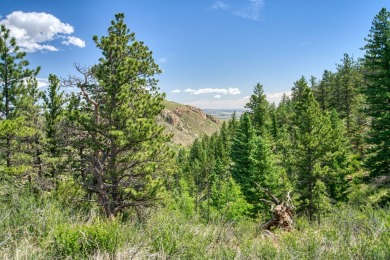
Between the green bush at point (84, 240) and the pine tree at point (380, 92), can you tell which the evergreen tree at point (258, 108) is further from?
the green bush at point (84, 240)

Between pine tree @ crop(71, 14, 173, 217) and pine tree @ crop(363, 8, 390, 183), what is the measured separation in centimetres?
1427

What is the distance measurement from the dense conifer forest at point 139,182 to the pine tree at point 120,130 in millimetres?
59

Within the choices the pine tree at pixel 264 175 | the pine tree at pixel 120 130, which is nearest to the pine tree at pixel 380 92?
the pine tree at pixel 264 175

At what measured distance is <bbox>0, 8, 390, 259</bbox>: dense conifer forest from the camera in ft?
12.2

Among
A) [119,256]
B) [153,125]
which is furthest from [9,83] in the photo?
[119,256]

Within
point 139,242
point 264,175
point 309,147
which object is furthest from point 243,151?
point 139,242

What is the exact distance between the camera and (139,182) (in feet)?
41.0

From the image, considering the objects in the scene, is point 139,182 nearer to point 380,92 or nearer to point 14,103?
point 14,103

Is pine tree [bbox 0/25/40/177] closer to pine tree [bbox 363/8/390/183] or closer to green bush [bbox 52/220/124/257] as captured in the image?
green bush [bbox 52/220/124/257]

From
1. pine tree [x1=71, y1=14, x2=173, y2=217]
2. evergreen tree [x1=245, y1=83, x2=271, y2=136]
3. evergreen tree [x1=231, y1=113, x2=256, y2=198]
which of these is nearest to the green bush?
pine tree [x1=71, y1=14, x2=173, y2=217]

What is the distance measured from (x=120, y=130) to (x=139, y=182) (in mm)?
2612

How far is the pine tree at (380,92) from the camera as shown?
17297 millimetres

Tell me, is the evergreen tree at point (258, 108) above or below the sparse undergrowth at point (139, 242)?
above

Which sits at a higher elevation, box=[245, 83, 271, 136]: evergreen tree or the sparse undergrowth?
box=[245, 83, 271, 136]: evergreen tree
